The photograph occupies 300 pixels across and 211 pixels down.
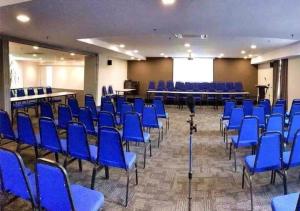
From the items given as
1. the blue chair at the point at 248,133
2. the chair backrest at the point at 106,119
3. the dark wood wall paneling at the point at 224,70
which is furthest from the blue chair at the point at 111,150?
the dark wood wall paneling at the point at 224,70

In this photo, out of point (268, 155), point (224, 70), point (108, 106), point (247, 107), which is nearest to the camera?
point (268, 155)

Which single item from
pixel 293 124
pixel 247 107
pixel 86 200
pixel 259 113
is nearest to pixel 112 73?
pixel 247 107

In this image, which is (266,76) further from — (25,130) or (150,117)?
(25,130)

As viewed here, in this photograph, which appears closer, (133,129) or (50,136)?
(50,136)

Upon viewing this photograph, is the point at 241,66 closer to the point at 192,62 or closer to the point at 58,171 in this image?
the point at 192,62

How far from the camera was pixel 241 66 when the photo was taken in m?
17.9

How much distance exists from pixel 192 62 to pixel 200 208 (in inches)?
620

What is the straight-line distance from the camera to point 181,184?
3959 millimetres

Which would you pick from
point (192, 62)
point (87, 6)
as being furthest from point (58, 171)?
point (192, 62)

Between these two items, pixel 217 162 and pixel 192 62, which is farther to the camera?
pixel 192 62

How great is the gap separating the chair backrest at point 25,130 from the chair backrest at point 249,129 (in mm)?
3342

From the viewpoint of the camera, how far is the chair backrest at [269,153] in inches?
123

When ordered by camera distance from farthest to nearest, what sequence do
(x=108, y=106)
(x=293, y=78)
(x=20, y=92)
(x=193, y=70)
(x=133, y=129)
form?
(x=193, y=70) < (x=293, y=78) < (x=20, y=92) < (x=108, y=106) < (x=133, y=129)

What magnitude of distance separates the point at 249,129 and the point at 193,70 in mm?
14263
